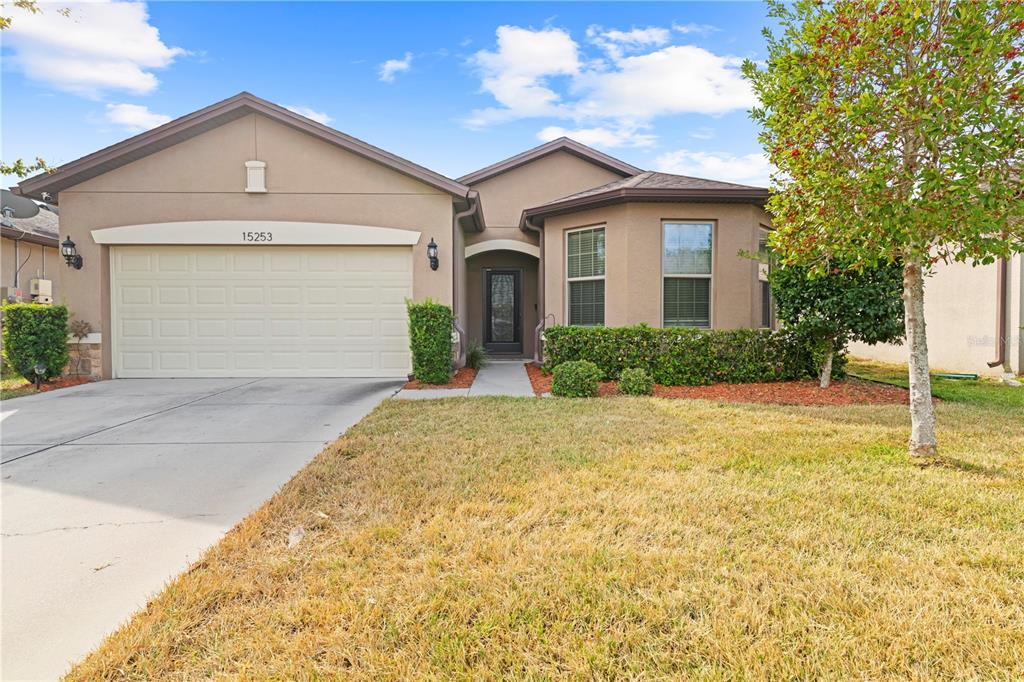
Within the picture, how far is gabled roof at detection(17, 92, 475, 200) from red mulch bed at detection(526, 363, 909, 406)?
448 cm

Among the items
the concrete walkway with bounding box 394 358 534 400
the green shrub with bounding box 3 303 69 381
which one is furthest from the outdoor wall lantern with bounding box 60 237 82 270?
the concrete walkway with bounding box 394 358 534 400

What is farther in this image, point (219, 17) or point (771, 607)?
point (219, 17)

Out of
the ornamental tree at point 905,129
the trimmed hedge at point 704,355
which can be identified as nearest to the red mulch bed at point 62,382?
the trimmed hedge at point 704,355

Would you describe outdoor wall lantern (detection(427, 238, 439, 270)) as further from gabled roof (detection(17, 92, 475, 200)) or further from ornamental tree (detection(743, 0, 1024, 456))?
ornamental tree (detection(743, 0, 1024, 456))

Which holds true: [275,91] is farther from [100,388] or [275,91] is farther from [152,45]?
[100,388]

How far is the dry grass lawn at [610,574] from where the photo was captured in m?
1.80

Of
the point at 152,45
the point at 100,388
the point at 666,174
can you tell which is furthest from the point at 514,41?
the point at 100,388

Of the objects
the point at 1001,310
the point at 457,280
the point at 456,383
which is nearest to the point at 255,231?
the point at 457,280

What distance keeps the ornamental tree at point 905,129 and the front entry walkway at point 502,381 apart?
175 inches

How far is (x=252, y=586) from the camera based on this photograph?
226cm

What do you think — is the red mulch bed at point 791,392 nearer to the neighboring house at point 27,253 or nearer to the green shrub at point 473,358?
the green shrub at point 473,358

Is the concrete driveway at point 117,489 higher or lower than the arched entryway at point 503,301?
lower

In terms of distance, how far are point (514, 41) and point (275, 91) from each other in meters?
4.80

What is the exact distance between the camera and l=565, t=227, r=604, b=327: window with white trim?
30.8ft
